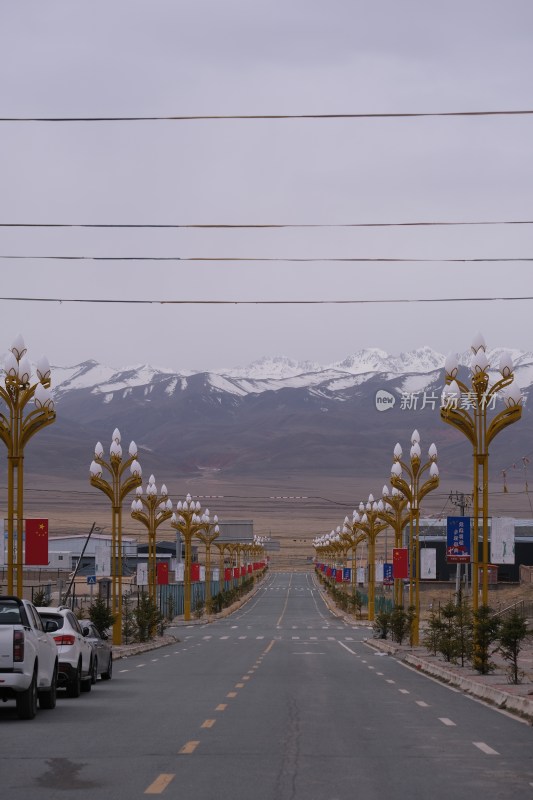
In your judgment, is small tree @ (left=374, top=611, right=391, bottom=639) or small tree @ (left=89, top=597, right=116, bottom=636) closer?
small tree @ (left=89, top=597, right=116, bottom=636)

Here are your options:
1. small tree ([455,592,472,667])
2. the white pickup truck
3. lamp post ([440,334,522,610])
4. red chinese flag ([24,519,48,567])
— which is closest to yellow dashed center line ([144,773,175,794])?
the white pickup truck

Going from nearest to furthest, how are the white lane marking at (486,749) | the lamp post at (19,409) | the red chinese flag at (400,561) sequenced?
the white lane marking at (486,749), the lamp post at (19,409), the red chinese flag at (400,561)

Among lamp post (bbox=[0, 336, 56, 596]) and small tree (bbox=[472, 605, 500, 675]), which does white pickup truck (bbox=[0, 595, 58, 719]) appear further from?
small tree (bbox=[472, 605, 500, 675])

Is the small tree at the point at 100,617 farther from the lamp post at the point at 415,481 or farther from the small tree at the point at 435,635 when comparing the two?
the lamp post at the point at 415,481

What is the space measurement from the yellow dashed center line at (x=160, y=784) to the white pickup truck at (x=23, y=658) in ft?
21.8

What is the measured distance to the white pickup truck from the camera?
781 inches

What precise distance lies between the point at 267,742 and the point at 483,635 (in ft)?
45.0

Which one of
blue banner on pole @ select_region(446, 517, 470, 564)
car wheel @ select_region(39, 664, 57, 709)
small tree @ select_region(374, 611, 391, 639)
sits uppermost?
blue banner on pole @ select_region(446, 517, 470, 564)

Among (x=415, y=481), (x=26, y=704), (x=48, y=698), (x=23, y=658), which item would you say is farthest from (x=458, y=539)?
(x=23, y=658)

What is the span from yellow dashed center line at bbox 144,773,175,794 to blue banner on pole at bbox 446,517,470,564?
2895 cm

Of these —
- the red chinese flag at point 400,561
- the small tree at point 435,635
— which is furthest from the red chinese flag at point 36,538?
the red chinese flag at point 400,561

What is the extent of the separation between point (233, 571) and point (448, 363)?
357ft

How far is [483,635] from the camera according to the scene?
2986 cm

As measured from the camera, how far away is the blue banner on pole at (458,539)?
138ft
